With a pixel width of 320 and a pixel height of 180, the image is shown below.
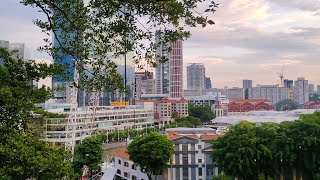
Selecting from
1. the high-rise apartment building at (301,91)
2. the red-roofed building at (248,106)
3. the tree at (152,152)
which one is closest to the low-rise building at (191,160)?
the tree at (152,152)

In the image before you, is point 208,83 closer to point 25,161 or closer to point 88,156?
point 88,156

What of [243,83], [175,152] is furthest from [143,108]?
[243,83]

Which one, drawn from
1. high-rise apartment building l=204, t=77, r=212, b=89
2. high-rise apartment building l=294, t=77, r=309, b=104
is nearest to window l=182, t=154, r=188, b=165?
high-rise apartment building l=294, t=77, r=309, b=104

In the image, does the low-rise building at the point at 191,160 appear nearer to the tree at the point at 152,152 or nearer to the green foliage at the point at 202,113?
the tree at the point at 152,152

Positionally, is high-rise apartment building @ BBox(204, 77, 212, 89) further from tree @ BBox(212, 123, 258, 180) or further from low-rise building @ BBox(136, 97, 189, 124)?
Answer: tree @ BBox(212, 123, 258, 180)

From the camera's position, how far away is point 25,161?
4781mm

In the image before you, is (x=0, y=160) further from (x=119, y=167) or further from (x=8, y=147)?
(x=119, y=167)

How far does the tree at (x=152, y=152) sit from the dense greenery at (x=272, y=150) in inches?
108

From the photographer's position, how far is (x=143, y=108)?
2040 inches

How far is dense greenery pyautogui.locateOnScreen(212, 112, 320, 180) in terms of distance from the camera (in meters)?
12.1

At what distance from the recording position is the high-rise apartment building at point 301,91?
320 ft

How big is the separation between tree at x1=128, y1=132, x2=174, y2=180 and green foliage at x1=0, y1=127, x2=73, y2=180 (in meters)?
10.3

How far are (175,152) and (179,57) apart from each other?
50696 millimetres

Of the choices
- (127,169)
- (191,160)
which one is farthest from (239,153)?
(127,169)
